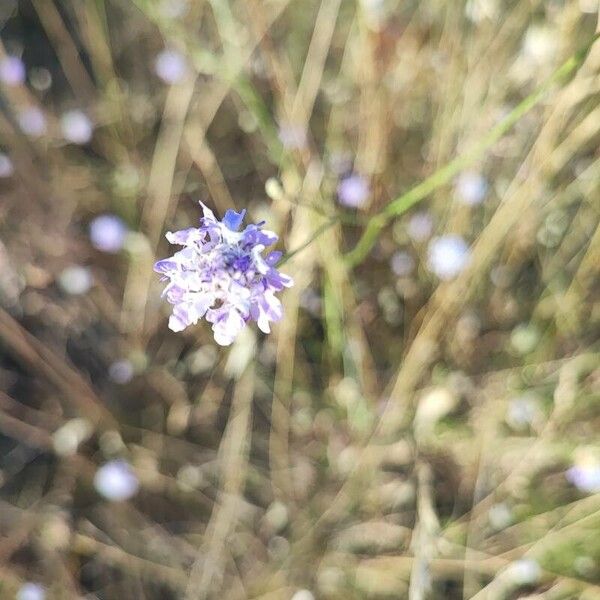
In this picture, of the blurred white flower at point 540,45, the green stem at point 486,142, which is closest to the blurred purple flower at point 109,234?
the green stem at point 486,142

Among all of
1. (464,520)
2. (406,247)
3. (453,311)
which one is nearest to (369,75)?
(406,247)

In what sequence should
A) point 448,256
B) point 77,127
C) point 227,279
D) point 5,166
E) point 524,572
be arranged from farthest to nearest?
point 77,127 < point 5,166 < point 448,256 < point 524,572 < point 227,279

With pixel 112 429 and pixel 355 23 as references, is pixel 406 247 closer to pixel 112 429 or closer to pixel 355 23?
pixel 355 23

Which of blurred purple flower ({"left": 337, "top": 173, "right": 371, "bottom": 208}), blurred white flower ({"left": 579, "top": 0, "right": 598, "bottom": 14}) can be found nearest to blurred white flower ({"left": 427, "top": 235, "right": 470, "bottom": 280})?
blurred purple flower ({"left": 337, "top": 173, "right": 371, "bottom": 208})

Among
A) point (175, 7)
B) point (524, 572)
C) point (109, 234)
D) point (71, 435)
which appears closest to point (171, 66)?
point (175, 7)

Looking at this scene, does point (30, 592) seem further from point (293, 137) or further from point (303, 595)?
point (293, 137)

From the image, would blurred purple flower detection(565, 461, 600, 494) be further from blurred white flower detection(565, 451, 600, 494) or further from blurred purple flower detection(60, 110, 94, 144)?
blurred purple flower detection(60, 110, 94, 144)
